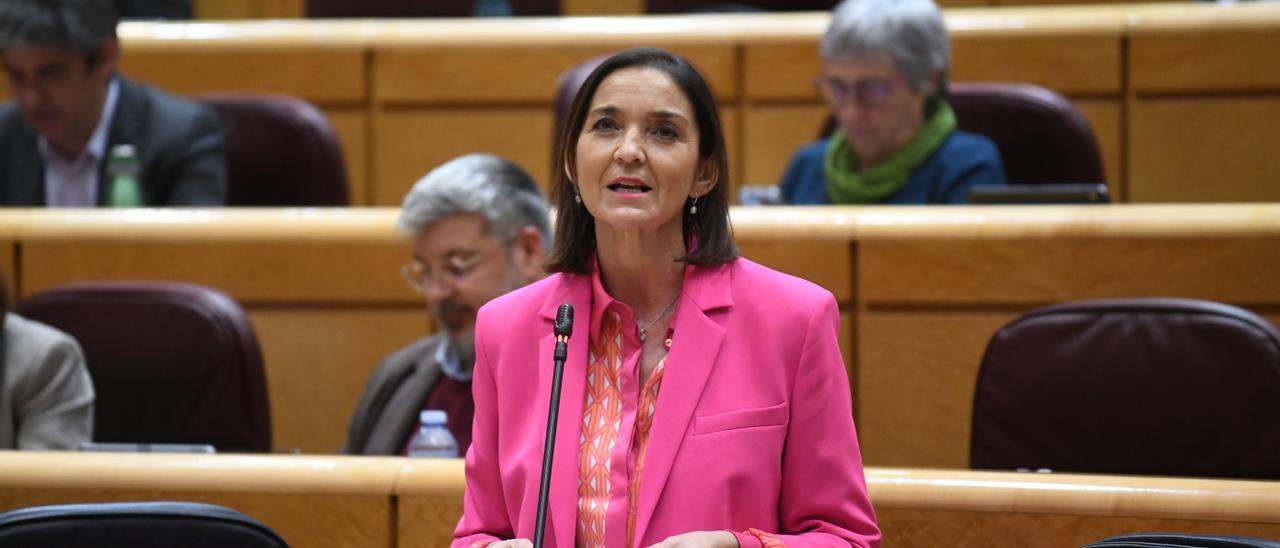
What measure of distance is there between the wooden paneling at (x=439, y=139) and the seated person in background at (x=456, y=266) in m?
0.75

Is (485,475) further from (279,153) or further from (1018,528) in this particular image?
(279,153)

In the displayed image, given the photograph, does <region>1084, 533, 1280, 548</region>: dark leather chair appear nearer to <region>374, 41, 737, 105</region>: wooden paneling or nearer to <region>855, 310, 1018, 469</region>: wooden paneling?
<region>855, 310, 1018, 469</region>: wooden paneling

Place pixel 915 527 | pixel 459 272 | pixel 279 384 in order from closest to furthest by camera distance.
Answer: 1. pixel 915 527
2. pixel 459 272
3. pixel 279 384

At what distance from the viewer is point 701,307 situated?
2.84 ft

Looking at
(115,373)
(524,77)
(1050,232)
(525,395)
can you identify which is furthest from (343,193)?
(525,395)

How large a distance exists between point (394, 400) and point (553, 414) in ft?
2.13

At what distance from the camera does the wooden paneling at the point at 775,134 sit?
2.12 meters

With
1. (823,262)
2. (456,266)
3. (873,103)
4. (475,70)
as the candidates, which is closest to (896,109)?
(873,103)

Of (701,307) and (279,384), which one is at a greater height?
(701,307)

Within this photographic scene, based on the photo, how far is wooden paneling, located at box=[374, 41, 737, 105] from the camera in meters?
2.17

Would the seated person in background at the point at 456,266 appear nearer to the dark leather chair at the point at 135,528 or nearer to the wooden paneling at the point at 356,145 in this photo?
the dark leather chair at the point at 135,528

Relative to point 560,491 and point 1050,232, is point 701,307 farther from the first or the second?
point 1050,232

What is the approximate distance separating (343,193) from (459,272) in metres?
0.57

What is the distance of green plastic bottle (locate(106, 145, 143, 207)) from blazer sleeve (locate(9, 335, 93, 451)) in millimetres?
462
